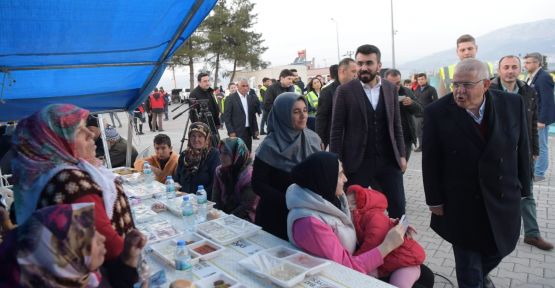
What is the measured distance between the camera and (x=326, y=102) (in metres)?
4.45

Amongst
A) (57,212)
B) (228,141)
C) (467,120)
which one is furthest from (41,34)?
(467,120)

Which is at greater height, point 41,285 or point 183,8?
point 183,8

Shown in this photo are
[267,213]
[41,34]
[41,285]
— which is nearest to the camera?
[41,285]

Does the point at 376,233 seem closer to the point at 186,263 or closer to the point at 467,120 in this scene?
the point at 467,120

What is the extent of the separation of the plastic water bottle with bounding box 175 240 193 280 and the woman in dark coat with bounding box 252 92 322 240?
0.81 meters

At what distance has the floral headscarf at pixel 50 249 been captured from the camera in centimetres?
101

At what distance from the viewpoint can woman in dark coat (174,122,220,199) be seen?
3949 millimetres

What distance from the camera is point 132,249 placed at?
57.2 inches

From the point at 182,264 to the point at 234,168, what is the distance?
159 centimetres

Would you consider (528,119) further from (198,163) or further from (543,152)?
(198,163)

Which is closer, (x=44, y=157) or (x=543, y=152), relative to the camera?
(x=44, y=157)

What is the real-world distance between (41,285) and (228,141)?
235 centimetres

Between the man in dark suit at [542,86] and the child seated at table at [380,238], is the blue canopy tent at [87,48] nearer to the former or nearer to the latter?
the child seated at table at [380,238]

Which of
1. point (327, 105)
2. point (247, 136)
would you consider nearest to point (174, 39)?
point (327, 105)
